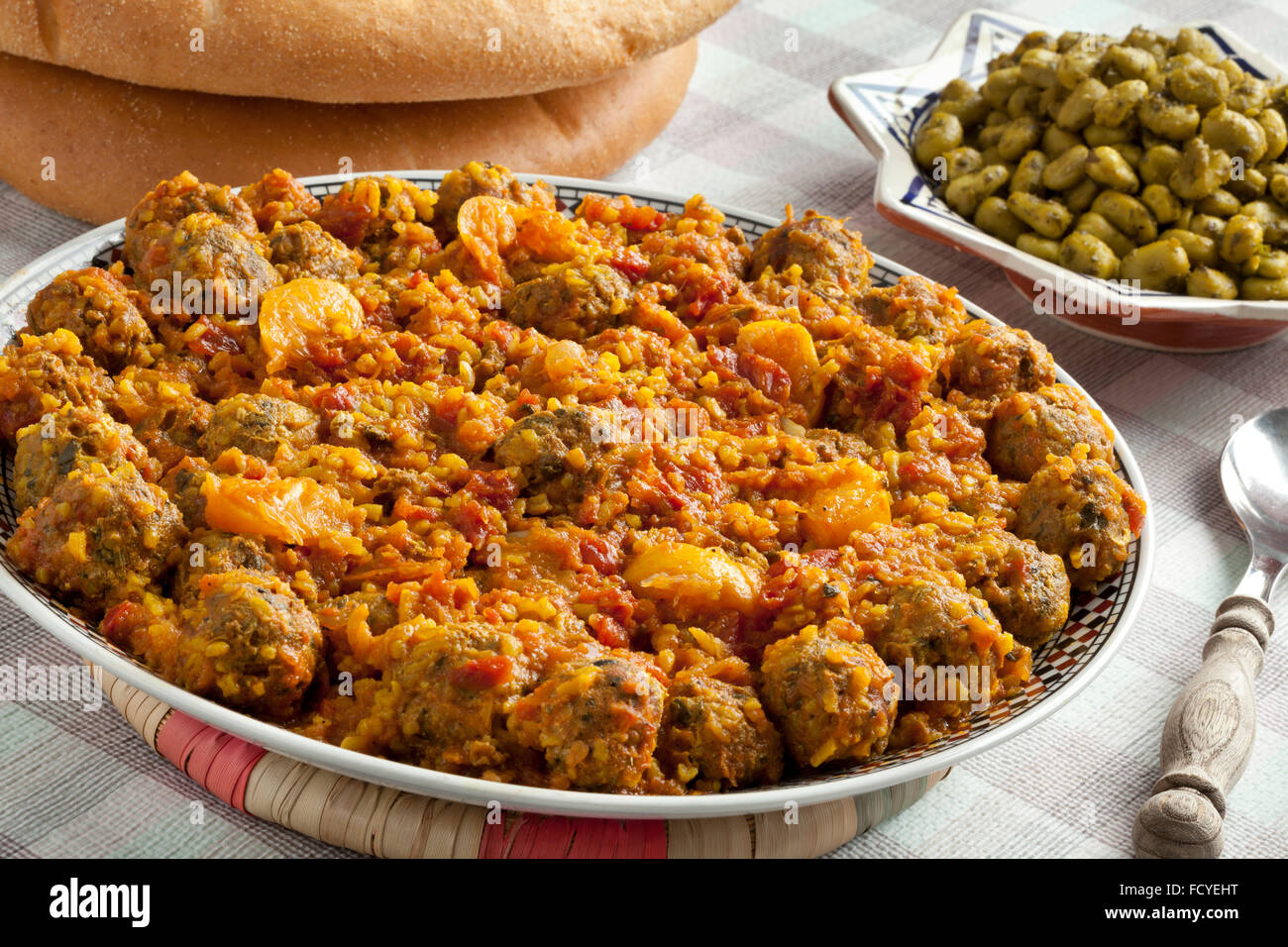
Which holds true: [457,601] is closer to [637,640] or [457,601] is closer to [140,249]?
[637,640]

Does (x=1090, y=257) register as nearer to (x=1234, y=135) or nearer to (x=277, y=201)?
(x=1234, y=135)

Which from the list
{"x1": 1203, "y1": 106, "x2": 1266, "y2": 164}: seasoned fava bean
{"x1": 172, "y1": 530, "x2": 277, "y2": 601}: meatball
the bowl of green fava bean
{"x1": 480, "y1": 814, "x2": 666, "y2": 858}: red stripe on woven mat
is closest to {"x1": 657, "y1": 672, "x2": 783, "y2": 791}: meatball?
{"x1": 480, "y1": 814, "x2": 666, "y2": 858}: red stripe on woven mat

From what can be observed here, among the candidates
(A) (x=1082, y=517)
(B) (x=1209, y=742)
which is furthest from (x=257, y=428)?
(B) (x=1209, y=742)

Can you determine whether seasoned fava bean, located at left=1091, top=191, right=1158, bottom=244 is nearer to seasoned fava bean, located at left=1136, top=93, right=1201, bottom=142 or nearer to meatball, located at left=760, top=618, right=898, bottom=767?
seasoned fava bean, located at left=1136, top=93, right=1201, bottom=142

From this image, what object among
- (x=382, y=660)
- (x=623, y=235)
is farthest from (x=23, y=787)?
(x=623, y=235)

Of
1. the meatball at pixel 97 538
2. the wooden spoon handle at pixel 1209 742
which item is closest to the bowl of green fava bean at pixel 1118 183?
the wooden spoon handle at pixel 1209 742

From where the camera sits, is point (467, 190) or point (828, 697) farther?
point (467, 190)

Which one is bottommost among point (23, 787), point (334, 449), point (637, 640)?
point (23, 787)
